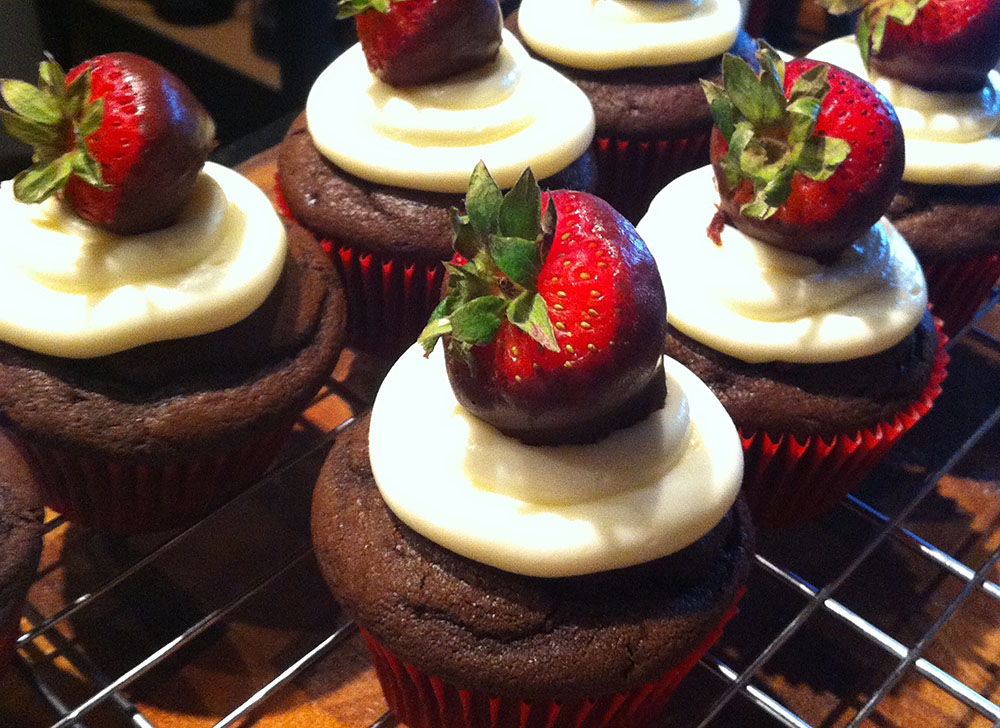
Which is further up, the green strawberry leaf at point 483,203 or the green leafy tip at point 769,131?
the green strawberry leaf at point 483,203

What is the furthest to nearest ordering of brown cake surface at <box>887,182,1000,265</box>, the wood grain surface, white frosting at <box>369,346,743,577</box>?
brown cake surface at <box>887,182,1000,265</box>, the wood grain surface, white frosting at <box>369,346,743,577</box>

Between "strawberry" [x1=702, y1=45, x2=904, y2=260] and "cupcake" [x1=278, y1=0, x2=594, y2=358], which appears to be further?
"cupcake" [x1=278, y1=0, x2=594, y2=358]

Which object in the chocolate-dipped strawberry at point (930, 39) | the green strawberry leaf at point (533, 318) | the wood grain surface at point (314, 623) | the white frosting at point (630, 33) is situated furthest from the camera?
the white frosting at point (630, 33)

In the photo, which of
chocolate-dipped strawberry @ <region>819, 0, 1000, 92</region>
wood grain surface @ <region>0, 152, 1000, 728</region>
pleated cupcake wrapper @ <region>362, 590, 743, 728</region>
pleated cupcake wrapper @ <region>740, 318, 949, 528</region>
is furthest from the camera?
chocolate-dipped strawberry @ <region>819, 0, 1000, 92</region>

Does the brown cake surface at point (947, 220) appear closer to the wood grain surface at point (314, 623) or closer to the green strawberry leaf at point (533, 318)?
the wood grain surface at point (314, 623)

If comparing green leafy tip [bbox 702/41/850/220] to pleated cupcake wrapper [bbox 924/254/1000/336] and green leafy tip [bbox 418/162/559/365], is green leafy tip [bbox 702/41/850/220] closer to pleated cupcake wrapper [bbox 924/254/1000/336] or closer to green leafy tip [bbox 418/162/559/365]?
green leafy tip [bbox 418/162/559/365]

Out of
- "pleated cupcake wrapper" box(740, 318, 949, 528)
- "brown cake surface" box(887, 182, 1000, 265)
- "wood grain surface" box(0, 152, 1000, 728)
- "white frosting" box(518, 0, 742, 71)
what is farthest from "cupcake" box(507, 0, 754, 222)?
"wood grain surface" box(0, 152, 1000, 728)

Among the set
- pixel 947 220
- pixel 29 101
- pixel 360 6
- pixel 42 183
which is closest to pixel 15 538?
pixel 42 183

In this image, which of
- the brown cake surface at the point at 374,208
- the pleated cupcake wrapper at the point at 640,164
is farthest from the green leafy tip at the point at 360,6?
the pleated cupcake wrapper at the point at 640,164
